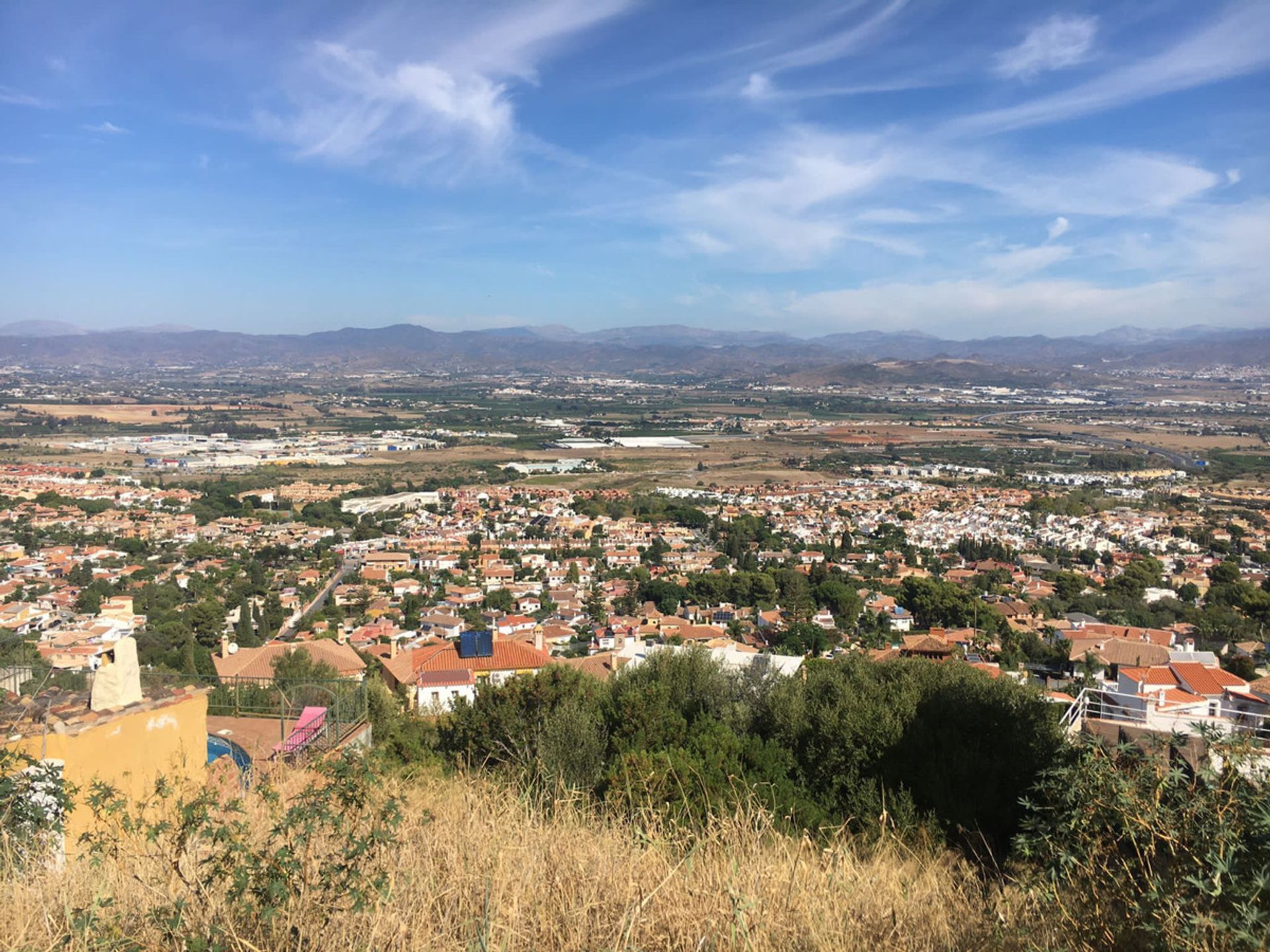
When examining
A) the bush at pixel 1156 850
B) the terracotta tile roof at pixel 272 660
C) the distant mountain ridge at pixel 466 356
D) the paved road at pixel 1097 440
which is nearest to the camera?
the bush at pixel 1156 850

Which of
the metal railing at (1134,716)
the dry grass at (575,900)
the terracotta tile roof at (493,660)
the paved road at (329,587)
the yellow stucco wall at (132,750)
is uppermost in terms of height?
the dry grass at (575,900)

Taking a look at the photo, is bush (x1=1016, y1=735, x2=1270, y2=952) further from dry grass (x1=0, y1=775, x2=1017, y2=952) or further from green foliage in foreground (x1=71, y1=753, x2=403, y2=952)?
green foliage in foreground (x1=71, y1=753, x2=403, y2=952)

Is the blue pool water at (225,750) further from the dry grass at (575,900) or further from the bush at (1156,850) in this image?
the bush at (1156,850)

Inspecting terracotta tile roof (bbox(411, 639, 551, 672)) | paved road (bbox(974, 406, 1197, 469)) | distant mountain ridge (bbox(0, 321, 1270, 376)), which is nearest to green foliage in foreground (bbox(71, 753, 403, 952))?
terracotta tile roof (bbox(411, 639, 551, 672))

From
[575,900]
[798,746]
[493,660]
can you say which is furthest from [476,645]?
[575,900]

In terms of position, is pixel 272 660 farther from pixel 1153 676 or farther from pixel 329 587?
pixel 329 587

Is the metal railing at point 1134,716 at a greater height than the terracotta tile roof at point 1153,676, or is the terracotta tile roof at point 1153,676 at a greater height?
the metal railing at point 1134,716

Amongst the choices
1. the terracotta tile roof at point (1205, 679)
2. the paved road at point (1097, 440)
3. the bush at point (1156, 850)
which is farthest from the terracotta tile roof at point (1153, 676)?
the paved road at point (1097, 440)
